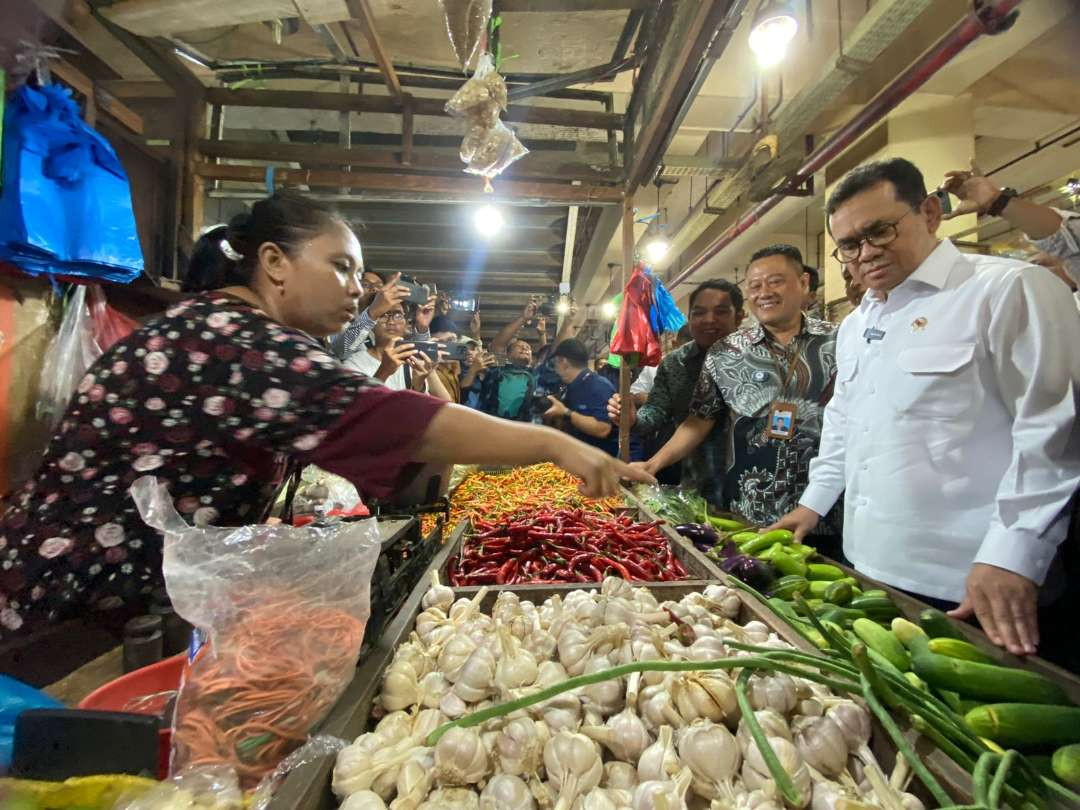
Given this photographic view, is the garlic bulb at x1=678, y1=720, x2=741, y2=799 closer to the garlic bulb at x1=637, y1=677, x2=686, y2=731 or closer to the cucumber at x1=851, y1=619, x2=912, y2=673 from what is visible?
the garlic bulb at x1=637, y1=677, x2=686, y2=731

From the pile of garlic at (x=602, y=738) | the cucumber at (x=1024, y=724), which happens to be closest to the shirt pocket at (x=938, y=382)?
the cucumber at (x=1024, y=724)

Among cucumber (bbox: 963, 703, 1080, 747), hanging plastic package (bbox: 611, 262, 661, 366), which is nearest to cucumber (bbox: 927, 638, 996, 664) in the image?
cucumber (bbox: 963, 703, 1080, 747)

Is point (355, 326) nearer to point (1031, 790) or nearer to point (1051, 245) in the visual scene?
point (1031, 790)

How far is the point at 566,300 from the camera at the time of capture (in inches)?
312

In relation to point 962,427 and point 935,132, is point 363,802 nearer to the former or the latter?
point 962,427

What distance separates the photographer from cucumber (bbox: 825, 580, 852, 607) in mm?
1946

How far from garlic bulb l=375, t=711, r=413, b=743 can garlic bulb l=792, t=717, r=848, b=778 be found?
0.80m

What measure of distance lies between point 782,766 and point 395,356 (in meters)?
3.07

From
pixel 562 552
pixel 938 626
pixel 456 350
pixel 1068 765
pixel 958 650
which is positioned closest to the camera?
pixel 1068 765

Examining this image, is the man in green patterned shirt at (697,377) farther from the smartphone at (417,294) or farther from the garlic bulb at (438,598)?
the garlic bulb at (438,598)

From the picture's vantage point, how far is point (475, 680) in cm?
111

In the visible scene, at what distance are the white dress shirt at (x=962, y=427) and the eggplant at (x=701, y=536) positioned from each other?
64cm

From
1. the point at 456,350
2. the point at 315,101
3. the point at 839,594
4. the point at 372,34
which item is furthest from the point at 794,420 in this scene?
the point at 315,101

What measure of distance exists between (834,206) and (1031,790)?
217 cm
